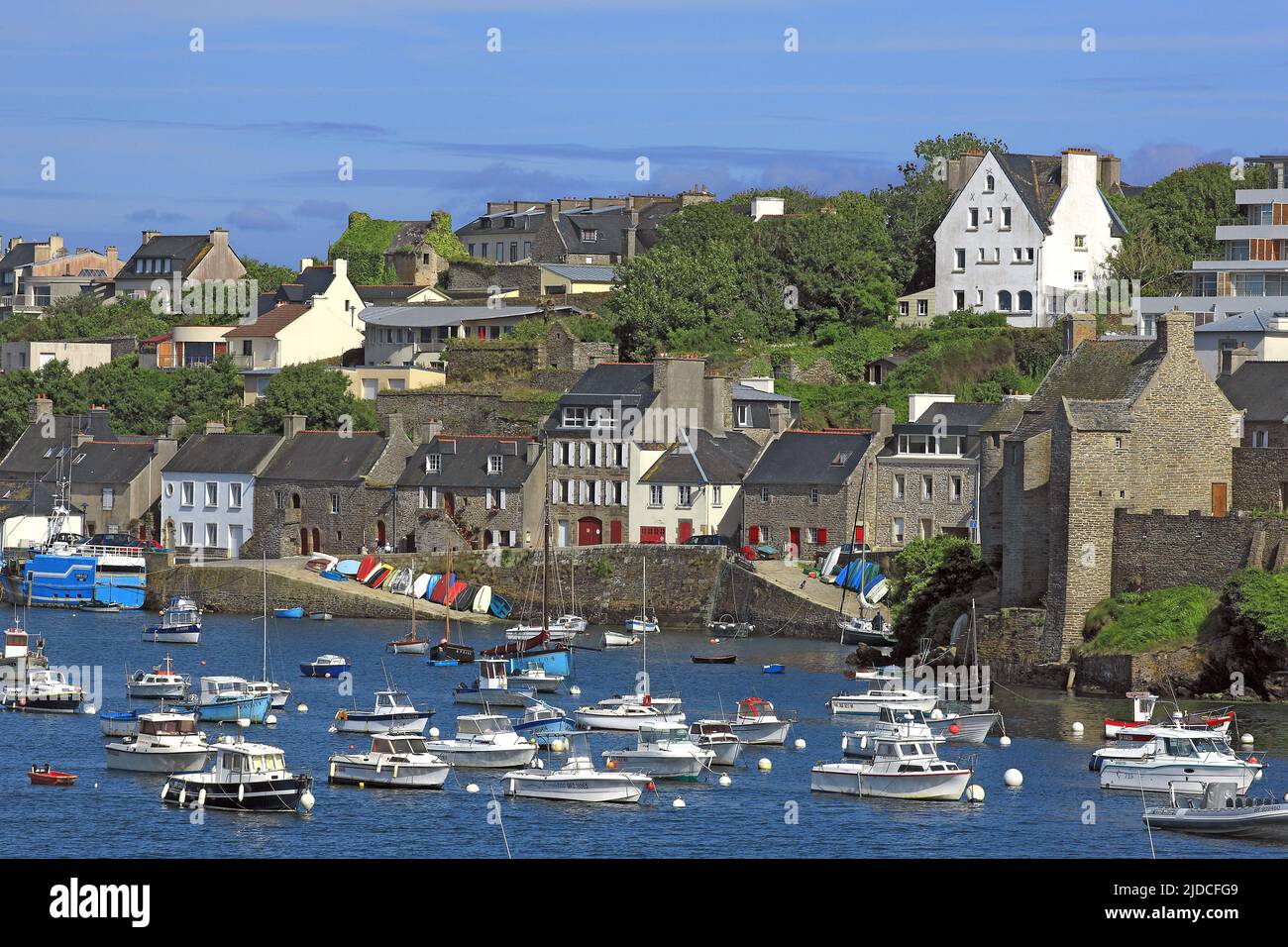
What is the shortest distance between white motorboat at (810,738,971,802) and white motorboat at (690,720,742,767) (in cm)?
345

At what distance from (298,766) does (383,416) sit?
4875 cm

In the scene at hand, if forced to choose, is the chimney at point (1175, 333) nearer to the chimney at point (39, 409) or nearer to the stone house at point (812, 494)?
the stone house at point (812, 494)

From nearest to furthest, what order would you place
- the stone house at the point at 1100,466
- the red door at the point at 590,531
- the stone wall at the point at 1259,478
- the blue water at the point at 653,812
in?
1. the blue water at the point at 653,812
2. the stone house at the point at 1100,466
3. the stone wall at the point at 1259,478
4. the red door at the point at 590,531

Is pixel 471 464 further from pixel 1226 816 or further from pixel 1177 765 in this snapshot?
pixel 1226 816

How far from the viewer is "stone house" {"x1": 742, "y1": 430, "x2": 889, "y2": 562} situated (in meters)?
78.1

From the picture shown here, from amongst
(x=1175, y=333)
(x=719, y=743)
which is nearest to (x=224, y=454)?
(x=1175, y=333)

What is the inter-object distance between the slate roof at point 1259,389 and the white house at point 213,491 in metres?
41.9

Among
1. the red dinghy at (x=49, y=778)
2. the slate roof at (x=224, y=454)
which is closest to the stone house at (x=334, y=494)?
the slate roof at (x=224, y=454)

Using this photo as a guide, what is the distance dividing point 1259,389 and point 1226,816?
32.2 meters

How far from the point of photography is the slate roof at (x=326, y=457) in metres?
88.1

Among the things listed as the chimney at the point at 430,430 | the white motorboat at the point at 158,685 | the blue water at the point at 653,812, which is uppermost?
the chimney at the point at 430,430
